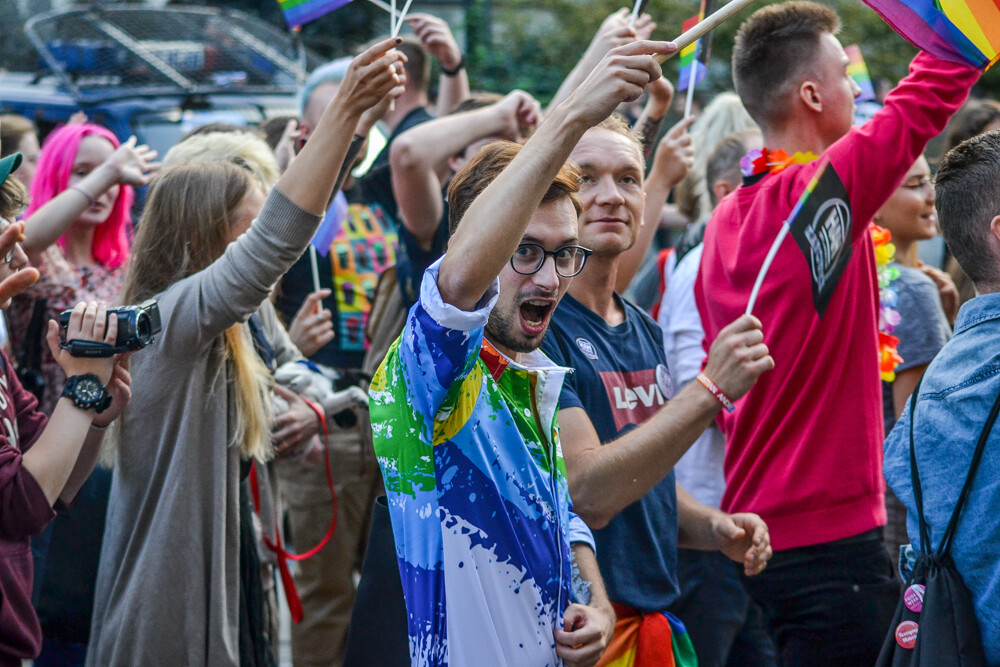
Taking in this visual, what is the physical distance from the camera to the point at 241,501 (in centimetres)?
314

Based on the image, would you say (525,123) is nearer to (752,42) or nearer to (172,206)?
(752,42)

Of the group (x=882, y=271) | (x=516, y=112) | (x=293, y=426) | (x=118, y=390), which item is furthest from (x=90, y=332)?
(x=882, y=271)

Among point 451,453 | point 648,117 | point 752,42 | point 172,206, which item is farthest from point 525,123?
point 451,453

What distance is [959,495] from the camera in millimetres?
2350

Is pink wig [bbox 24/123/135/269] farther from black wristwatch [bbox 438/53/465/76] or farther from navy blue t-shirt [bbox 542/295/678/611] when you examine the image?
navy blue t-shirt [bbox 542/295/678/611]

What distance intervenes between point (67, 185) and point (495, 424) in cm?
Result: 327

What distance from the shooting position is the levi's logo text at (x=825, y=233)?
2.78m

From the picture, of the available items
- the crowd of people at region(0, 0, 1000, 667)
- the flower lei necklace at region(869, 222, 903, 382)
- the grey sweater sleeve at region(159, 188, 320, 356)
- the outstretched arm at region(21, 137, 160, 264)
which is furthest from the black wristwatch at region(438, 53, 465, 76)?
the grey sweater sleeve at region(159, 188, 320, 356)

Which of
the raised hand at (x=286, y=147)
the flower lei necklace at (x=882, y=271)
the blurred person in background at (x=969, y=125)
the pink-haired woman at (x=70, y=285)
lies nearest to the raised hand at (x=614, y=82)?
the flower lei necklace at (x=882, y=271)

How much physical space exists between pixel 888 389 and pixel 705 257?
1053 millimetres

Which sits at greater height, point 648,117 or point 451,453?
point 648,117

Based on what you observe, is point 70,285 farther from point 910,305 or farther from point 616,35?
point 910,305

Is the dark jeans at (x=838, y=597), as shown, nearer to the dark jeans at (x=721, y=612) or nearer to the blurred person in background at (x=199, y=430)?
the dark jeans at (x=721, y=612)

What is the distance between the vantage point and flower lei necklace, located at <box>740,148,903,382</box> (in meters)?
3.40
